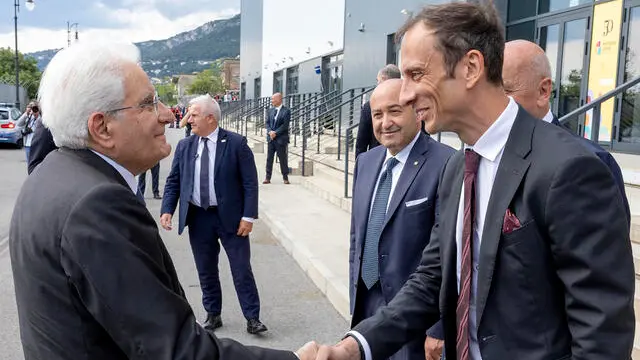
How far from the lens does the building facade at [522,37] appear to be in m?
9.05

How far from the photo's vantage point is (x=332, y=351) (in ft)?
6.95

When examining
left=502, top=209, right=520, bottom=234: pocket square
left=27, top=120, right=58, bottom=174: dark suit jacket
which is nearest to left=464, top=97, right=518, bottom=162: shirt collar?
left=502, top=209, right=520, bottom=234: pocket square

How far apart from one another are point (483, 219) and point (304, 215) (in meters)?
7.92

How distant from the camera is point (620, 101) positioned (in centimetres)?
919

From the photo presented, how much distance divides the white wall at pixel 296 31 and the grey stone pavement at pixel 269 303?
1553 centimetres

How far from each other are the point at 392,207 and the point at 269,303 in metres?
→ 3.02

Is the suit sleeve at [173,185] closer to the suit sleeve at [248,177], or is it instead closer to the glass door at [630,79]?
the suit sleeve at [248,177]

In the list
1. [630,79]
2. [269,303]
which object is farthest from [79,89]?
[630,79]

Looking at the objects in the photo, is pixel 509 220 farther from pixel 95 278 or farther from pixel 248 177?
pixel 248 177

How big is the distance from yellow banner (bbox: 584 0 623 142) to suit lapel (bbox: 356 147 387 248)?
268 inches

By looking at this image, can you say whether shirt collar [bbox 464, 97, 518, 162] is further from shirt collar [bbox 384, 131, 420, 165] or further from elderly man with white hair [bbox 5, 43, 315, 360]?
shirt collar [bbox 384, 131, 420, 165]

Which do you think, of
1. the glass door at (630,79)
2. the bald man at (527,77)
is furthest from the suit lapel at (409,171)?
the glass door at (630,79)

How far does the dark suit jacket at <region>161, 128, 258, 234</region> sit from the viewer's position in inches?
193

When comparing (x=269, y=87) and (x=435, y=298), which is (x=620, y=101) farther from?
(x=269, y=87)
